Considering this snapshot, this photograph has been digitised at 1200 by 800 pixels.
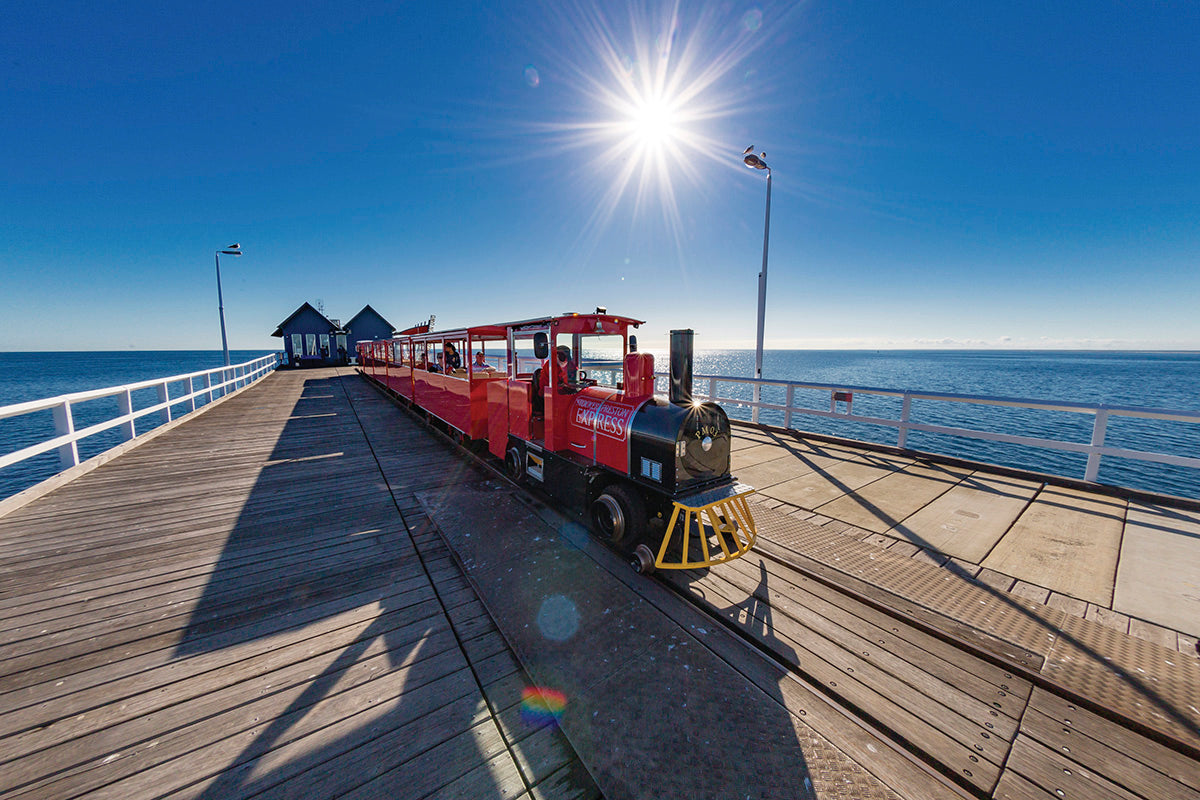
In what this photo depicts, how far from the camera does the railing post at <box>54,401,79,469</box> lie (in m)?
5.59

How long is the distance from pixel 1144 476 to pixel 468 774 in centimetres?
1931

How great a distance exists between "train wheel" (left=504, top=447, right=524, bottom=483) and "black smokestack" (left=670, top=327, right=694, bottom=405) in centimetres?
276

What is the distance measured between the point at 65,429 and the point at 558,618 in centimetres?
790

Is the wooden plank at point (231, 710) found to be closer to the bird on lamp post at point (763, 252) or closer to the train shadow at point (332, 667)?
the train shadow at point (332, 667)

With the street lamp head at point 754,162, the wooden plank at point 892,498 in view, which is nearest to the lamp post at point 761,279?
the street lamp head at point 754,162

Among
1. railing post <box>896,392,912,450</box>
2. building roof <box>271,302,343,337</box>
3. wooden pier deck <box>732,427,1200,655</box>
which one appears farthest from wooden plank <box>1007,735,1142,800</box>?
building roof <box>271,302,343,337</box>

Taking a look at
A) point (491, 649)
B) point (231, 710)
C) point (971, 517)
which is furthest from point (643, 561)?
point (971, 517)

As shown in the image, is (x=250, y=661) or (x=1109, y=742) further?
(x=250, y=661)

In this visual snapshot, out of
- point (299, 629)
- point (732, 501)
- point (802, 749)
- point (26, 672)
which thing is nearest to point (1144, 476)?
point (732, 501)

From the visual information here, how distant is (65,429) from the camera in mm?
5867

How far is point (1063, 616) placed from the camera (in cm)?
314

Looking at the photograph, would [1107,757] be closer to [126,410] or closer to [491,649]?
[491,649]

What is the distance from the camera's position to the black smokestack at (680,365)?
4098 mm

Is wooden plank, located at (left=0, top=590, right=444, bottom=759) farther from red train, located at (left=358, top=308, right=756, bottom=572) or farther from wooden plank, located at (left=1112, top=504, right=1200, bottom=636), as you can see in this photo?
wooden plank, located at (left=1112, top=504, right=1200, bottom=636)
